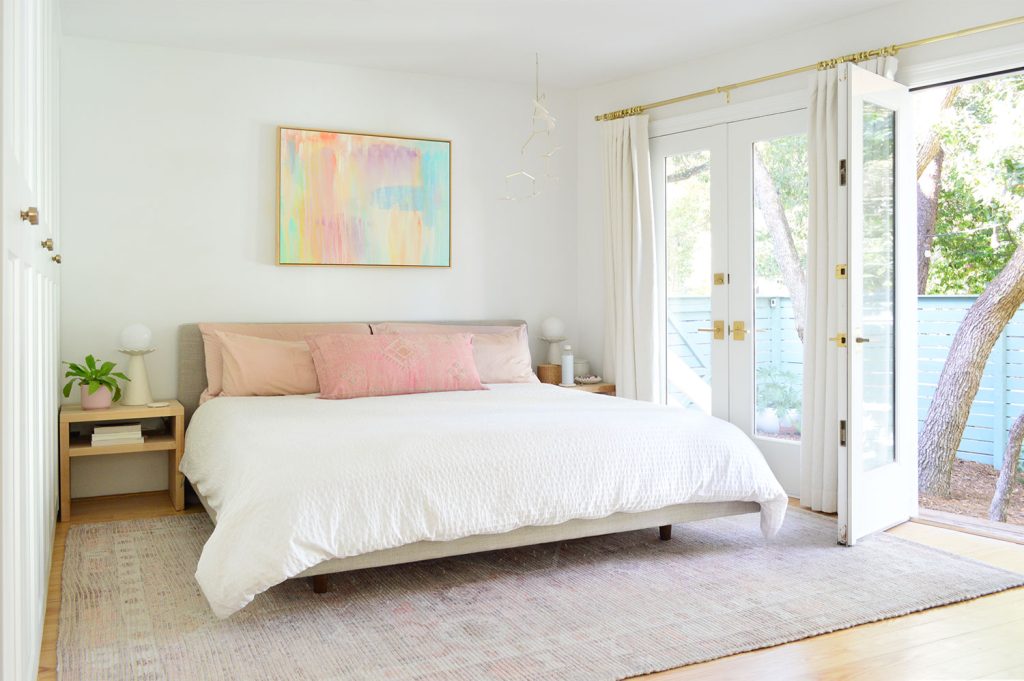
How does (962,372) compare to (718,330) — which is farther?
(962,372)

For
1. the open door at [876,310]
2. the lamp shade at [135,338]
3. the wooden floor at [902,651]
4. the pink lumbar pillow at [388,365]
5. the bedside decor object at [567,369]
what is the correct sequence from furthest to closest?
the bedside decor object at [567,369] < the lamp shade at [135,338] < the pink lumbar pillow at [388,365] < the open door at [876,310] < the wooden floor at [902,651]

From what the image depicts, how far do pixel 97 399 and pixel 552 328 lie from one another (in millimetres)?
2725

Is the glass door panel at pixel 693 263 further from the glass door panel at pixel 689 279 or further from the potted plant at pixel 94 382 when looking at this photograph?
the potted plant at pixel 94 382

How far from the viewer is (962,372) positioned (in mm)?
5535

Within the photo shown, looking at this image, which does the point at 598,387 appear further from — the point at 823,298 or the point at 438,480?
the point at 438,480

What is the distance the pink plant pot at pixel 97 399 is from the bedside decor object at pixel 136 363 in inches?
4.8

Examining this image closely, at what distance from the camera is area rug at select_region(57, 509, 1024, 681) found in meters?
2.48

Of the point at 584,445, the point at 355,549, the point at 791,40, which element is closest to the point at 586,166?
the point at 791,40

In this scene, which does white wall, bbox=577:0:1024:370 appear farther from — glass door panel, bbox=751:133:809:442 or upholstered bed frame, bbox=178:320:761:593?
upholstered bed frame, bbox=178:320:761:593

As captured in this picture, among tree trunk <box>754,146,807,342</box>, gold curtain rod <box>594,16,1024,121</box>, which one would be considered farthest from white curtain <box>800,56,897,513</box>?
tree trunk <box>754,146,807,342</box>

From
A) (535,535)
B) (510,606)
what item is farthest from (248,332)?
(510,606)

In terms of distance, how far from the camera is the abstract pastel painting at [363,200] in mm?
5000

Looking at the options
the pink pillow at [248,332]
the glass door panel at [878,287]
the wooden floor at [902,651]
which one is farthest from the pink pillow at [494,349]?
the wooden floor at [902,651]

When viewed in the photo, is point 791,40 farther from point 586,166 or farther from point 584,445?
point 584,445
